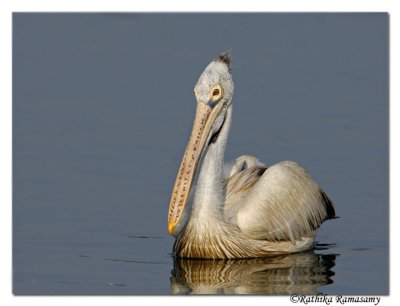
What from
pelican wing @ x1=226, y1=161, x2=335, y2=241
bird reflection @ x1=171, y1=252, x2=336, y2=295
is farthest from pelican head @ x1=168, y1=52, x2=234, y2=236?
pelican wing @ x1=226, y1=161, x2=335, y2=241

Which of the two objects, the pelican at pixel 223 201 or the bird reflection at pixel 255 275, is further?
the pelican at pixel 223 201

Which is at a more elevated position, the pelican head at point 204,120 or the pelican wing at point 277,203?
the pelican head at point 204,120

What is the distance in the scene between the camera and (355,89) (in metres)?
14.8

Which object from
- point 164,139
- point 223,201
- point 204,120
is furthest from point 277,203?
point 164,139

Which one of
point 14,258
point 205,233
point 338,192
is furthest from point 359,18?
point 14,258

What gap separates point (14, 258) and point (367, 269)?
2.66 metres

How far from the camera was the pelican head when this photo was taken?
11203mm

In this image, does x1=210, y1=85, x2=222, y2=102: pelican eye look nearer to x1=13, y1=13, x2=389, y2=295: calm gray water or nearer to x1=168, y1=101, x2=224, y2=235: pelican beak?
x1=168, y1=101, x2=224, y2=235: pelican beak

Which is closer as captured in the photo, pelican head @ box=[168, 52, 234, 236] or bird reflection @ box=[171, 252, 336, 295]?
bird reflection @ box=[171, 252, 336, 295]

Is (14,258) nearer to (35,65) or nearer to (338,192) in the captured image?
(338,192)

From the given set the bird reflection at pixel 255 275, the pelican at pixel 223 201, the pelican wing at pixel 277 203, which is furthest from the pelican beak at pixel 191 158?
the pelican wing at pixel 277 203

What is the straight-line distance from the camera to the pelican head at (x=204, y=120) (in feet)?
36.8

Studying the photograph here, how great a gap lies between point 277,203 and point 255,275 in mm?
1107

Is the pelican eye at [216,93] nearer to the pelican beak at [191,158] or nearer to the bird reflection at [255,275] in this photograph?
the pelican beak at [191,158]
